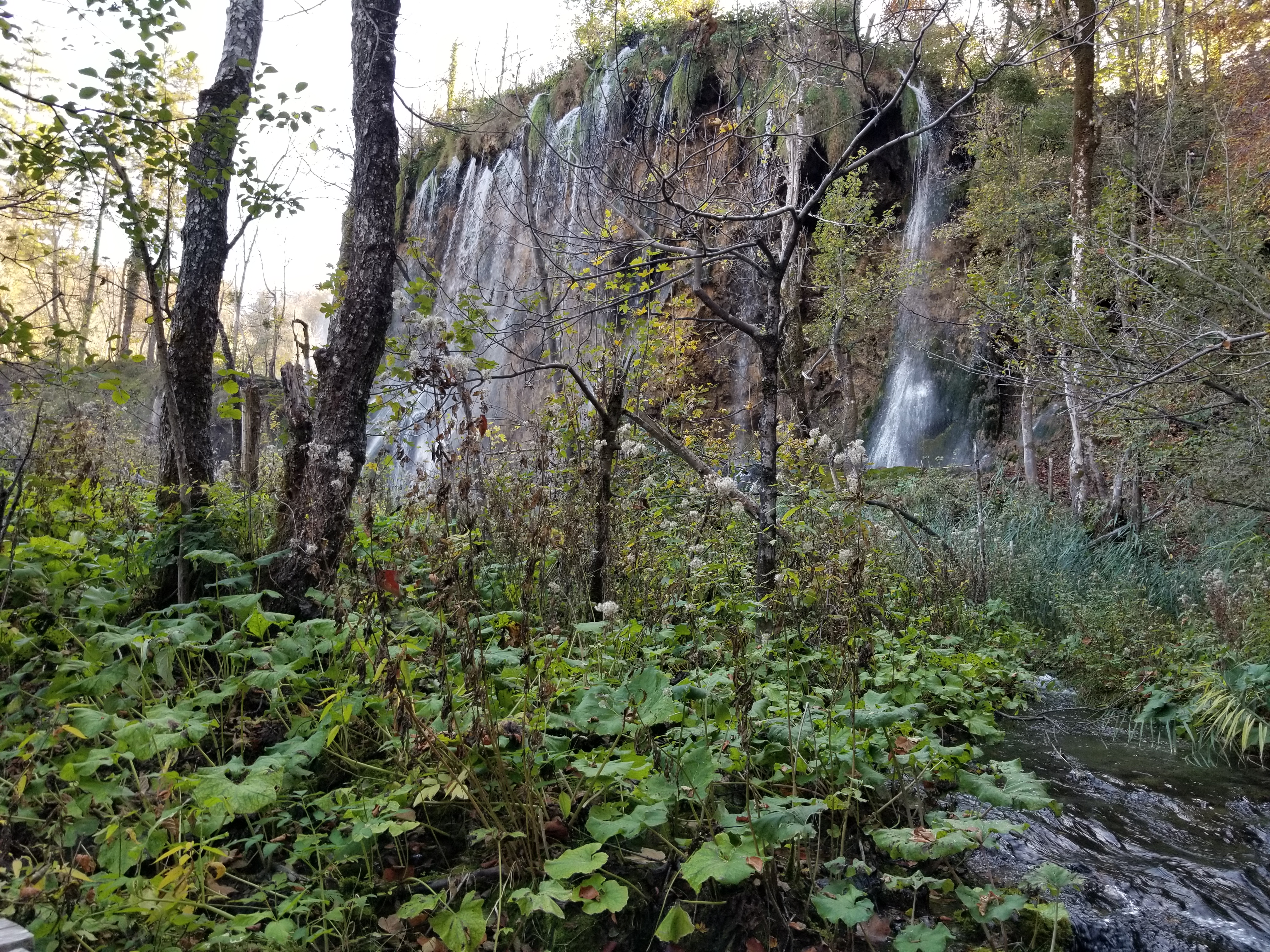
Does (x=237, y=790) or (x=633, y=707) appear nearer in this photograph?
(x=237, y=790)

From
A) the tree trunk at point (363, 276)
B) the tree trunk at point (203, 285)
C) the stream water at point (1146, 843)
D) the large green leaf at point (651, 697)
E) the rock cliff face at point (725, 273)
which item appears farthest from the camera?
the rock cliff face at point (725, 273)

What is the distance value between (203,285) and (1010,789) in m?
5.37

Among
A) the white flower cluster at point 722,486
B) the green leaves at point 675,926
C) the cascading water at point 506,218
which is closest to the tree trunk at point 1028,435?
the cascading water at point 506,218

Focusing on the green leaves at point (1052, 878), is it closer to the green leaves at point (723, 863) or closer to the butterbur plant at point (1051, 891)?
the butterbur plant at point (1051, 891)

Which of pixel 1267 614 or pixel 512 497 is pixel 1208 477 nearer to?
pixel 1267 614

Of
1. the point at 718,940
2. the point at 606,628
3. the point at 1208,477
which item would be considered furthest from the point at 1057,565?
the point at 718,940

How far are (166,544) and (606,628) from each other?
2.17m

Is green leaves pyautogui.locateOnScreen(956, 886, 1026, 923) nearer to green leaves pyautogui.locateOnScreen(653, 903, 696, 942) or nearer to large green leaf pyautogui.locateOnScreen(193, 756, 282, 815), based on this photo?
green leaves pyautogui.locateOnScreen(653, 903, 696, 942)

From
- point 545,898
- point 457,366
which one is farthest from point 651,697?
point 457,366

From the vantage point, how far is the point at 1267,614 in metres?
4.87

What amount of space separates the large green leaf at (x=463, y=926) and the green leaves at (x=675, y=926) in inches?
16.6

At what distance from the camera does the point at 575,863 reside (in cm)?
186

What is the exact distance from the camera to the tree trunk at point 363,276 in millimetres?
Result: 3977

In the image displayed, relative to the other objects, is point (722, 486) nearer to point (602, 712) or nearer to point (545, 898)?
point (602, 712)
